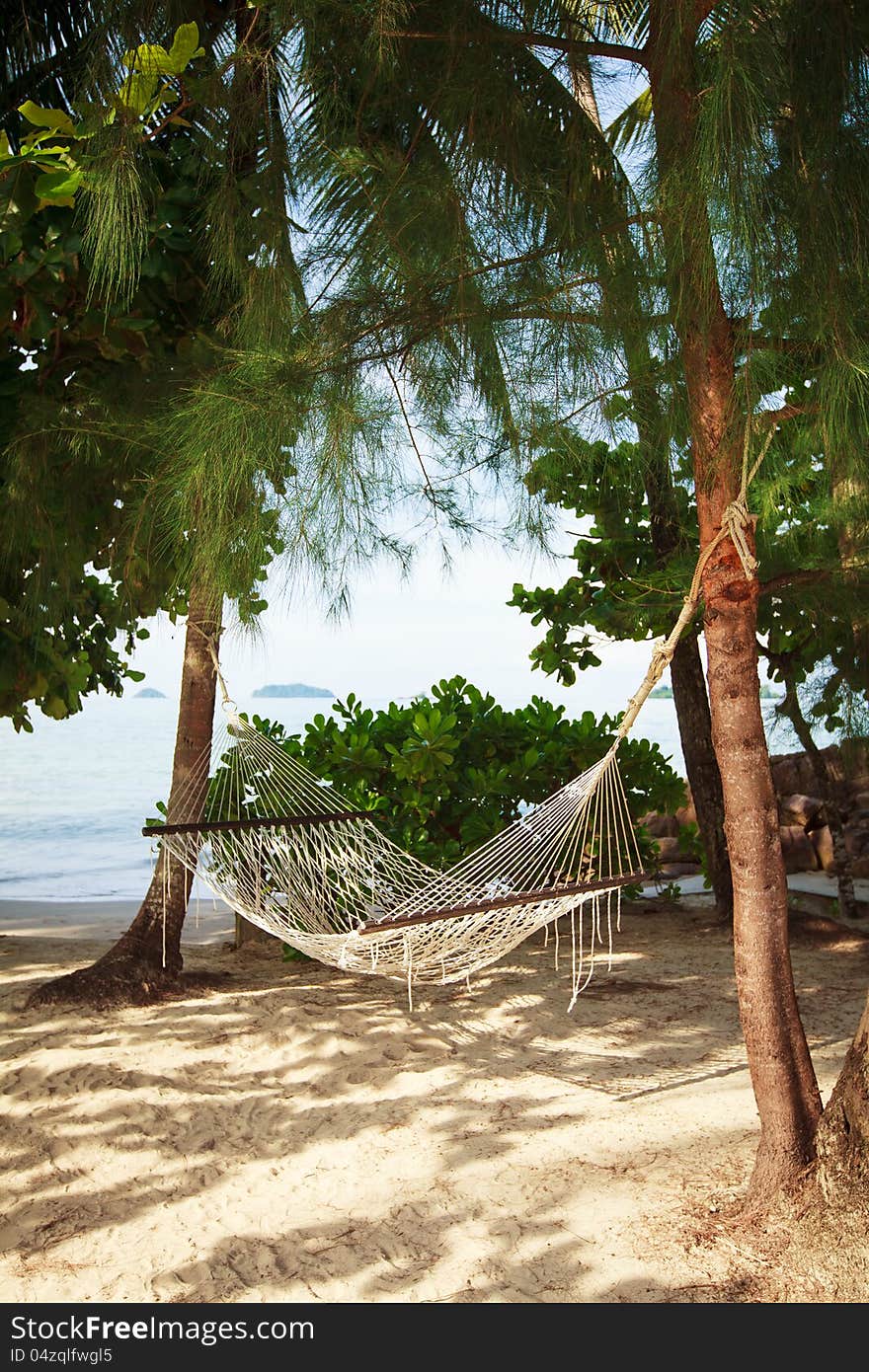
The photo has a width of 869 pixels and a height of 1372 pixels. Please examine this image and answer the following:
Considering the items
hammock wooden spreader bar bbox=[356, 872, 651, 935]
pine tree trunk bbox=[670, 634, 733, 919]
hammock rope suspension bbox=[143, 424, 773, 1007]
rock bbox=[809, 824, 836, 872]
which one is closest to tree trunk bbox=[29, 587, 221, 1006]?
hammock rope suspension bbox=[143, 424, 773, 1007]

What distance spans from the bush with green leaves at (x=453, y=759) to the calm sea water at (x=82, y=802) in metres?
0.36

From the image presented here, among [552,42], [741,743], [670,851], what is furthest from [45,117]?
[670,851]

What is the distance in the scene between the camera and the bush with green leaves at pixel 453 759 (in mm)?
3586

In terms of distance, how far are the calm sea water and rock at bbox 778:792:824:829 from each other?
5.22 ft

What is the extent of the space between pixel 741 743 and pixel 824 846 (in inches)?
149

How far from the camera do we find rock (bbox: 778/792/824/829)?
547 cm

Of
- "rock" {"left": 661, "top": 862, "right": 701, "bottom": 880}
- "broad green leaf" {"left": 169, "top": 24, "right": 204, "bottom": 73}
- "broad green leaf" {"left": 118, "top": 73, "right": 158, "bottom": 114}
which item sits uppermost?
"broad green leaf" {"left": 118, "top": 73, "right": 158, "bottom": 114}

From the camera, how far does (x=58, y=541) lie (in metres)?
2.93

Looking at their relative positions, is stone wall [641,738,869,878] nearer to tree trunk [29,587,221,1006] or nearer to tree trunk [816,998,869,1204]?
tree trunk [29,587,221,1006]

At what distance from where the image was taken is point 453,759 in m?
3.65

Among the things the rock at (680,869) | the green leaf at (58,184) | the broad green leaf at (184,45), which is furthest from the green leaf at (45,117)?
the rock at (680,869)

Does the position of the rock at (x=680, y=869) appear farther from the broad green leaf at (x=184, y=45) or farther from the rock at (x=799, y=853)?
the broad green leaf at (x=184, y=45)
